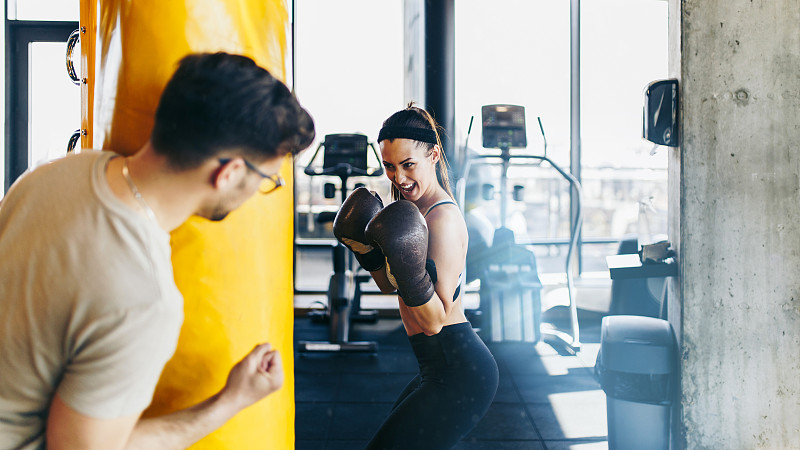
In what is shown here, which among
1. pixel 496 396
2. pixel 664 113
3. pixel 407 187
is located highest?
pixel 664 113

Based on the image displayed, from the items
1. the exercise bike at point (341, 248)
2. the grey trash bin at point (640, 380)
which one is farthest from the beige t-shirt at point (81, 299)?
the exercise bike at point (341, 248)

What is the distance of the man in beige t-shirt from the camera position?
74cm

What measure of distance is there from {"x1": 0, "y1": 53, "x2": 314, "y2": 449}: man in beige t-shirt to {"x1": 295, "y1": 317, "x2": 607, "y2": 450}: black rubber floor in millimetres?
2395

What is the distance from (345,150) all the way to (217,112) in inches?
158

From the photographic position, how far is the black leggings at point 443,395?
1649 mm

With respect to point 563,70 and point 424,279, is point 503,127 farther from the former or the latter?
point 424,279

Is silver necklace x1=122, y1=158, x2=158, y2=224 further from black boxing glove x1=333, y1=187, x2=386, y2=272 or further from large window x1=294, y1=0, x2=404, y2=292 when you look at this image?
large window x1=294, y1=0, x2=404, y2=292

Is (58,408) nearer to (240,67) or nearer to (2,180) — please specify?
(240,67)

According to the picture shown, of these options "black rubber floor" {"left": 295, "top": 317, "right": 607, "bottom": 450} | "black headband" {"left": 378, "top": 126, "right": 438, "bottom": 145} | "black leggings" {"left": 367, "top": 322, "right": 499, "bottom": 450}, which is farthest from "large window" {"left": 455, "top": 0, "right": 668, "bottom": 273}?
"black leggings" {"left": 367, "top": 322, "right": 499, "bottom": 450}

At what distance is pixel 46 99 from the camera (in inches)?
204

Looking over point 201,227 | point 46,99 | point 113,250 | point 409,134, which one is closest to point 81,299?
point 113,250

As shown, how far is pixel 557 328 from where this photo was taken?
5281 mm

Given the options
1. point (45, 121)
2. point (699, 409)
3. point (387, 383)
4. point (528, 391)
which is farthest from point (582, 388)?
point (45, 121)

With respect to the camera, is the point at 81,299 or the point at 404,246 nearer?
the point at 81,299
